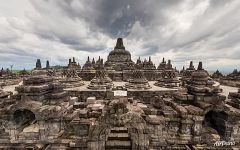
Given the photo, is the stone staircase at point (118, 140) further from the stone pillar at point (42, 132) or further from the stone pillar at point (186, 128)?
the stone pillar at point (42, 132)

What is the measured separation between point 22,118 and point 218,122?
11.2 meters

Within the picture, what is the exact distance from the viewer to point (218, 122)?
25.8ft

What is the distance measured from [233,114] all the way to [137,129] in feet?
16.5

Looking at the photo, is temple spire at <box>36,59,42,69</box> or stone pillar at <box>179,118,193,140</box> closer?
stone pillar at <box>179,118,193,140</box>

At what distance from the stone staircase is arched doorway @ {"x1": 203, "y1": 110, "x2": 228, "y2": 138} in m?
4.58

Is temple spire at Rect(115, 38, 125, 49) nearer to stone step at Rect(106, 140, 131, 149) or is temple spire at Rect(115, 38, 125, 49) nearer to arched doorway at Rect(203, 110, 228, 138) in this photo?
arched doorway at Rect(203, 110, 228, 138)

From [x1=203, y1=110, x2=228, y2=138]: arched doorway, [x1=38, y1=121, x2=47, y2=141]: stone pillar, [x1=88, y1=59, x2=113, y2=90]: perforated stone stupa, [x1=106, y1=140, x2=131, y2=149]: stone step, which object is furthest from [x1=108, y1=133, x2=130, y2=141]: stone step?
[x1=88, y1=59, x2=113, y2=90]: perforated stone stupa

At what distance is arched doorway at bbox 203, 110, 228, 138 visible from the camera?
24.2 ft

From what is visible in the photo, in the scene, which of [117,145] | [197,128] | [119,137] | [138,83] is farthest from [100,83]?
[197,128]

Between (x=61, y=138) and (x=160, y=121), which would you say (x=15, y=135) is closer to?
(x=61, y=138)

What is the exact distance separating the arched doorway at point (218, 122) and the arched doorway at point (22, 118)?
1037cm

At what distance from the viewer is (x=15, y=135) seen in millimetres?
7266

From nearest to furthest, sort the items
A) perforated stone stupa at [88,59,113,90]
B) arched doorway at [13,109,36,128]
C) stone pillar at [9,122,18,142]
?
stone pillar at [9,122,18,142] < arched doorway at [13,109,36,128] < perforated stone stupa at [88,59,113,90]

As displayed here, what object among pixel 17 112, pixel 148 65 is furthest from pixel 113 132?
pixel 148 65
